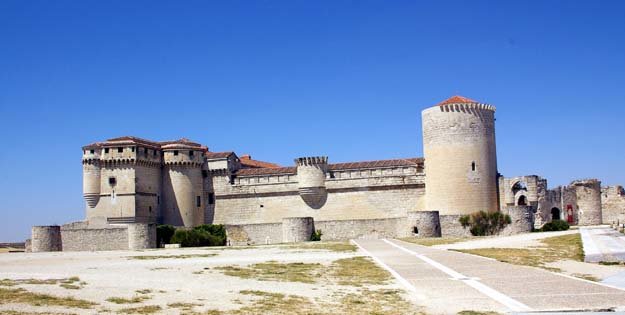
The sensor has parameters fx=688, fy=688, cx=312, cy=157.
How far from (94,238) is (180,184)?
308 inches

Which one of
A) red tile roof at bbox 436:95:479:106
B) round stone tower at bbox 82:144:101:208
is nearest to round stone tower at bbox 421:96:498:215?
red tile roof at bbox 436:95:479:106

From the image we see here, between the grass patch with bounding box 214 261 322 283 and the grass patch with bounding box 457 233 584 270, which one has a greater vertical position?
the grass patch with bounding box 214 261 322 283

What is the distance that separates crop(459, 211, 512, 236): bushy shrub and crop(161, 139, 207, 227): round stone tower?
18.2 metres

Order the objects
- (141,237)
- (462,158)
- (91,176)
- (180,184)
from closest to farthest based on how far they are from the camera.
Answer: (141,237), (462,158), (91,176), (180,184)

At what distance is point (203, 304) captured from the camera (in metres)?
9.59

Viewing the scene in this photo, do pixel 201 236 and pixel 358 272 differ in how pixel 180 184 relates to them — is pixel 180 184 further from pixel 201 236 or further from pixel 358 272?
pixel 358 272

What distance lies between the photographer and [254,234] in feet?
130

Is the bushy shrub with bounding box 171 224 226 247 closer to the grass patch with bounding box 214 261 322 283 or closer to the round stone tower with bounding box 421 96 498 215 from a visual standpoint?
the round stone tower with bounding box 421 96 498 215

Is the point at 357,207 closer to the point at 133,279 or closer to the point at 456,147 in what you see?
the point at 456,147

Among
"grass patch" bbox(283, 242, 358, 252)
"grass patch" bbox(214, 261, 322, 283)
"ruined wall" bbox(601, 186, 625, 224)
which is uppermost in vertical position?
"ruined wall" bbox(601, 186, 625, 224)

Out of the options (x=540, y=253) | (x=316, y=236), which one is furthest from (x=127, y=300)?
(x=316, y=236)

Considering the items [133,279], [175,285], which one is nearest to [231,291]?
[175,285]

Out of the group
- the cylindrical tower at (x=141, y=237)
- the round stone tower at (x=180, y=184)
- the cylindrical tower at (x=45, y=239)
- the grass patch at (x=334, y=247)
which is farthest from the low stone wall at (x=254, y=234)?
the grass patch at (x=334, y=247)

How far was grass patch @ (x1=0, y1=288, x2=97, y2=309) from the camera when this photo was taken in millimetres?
9344
